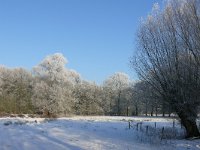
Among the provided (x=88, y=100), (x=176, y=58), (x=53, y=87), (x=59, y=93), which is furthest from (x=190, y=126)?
(x=88, y=100)

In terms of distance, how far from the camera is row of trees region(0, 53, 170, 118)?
75.6 m

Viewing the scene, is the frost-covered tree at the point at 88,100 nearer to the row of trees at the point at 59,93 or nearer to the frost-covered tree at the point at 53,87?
the row of trees at the point at 59,93

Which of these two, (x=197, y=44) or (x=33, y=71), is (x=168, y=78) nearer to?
(x=197, y=44)

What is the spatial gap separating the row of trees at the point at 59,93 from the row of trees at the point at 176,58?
39.5m

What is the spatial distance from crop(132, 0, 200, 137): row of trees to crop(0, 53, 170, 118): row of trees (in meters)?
39.5

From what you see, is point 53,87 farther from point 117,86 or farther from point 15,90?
point 117,86

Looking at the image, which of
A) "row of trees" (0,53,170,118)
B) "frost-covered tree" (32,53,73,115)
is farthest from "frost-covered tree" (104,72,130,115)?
"frost-covered tree" (32,53,73,115)

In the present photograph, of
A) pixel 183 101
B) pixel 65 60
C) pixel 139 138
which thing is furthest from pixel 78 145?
pixel 65 60

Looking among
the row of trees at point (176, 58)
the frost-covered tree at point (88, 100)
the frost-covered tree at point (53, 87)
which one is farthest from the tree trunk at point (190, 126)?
the frost-covered tree at point (88, 100)

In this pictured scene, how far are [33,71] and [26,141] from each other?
229 ft

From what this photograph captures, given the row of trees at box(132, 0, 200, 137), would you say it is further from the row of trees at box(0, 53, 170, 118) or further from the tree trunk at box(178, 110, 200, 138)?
the row of trees at box(0, 53, 170, 118)

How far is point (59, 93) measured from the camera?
75438mm

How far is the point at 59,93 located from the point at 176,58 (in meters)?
52.4

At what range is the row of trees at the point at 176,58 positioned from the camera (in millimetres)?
23141
